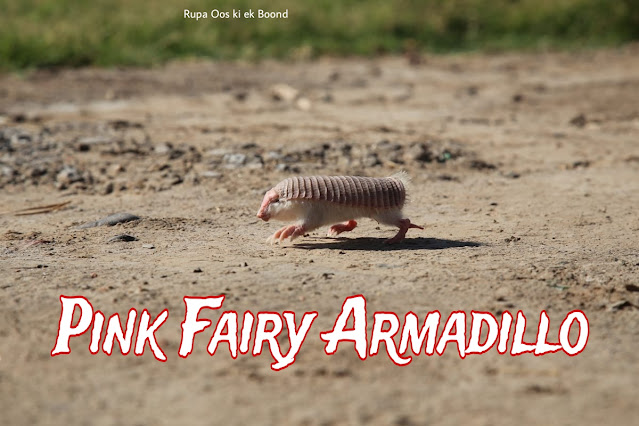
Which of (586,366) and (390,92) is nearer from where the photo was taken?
(586,366)

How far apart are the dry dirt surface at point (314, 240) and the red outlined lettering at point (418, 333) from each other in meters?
0.06

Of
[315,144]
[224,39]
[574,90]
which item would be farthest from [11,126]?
[574,90]

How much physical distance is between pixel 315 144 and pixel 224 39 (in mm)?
6463

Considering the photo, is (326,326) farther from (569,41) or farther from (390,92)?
(569,41)

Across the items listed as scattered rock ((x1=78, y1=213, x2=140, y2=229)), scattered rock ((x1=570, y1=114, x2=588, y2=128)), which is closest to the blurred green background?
scattered rock ((x1=570, y1=114, x2=588, y2=128))

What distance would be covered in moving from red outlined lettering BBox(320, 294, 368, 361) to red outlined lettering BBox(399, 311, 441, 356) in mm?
169

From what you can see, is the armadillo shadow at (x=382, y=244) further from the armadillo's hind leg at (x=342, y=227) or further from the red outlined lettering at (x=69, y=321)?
the red outlined lettering at (x=69, y=321)

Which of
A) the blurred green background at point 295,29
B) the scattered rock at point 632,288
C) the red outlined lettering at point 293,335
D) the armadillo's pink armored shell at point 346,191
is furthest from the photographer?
the blurred green background at point 295,29

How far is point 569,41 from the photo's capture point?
15.9m

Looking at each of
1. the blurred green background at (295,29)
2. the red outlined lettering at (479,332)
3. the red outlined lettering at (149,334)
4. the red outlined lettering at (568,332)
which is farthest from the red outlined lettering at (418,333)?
the blurred green background at (295,29)

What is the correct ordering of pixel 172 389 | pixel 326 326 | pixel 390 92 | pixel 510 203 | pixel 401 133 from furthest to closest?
pixel 390 92
pixel 401 133
pixel 510 203
pixel 326 326
pixel 172 389

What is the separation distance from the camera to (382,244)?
5.45 meters

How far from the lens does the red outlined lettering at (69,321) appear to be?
12.5 feet

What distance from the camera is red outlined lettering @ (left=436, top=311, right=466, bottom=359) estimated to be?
3.83 m
